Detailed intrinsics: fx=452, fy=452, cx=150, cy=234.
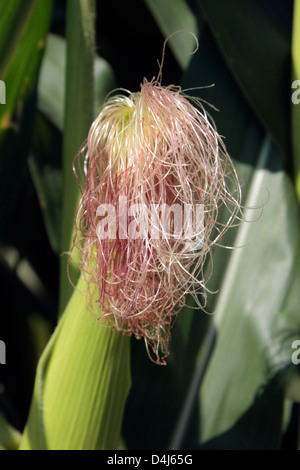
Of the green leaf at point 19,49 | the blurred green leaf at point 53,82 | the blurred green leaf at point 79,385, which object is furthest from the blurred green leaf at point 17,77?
the blurred green leaf at point 79,385

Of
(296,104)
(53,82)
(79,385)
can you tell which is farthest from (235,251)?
(53,82)

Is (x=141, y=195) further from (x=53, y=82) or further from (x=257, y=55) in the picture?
(x=53, y=82)

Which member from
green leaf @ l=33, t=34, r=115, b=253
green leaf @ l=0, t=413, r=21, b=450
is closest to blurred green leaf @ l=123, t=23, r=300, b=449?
green leaf @ l=0, t=413, r=21, b=450

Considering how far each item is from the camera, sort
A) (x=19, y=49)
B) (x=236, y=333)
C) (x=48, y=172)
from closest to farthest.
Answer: (x=19, y=49) < (x=236, y=333) < (x=48, y=172)

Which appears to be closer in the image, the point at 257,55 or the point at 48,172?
the point at 257,55

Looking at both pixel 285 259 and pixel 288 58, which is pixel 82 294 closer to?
pixel 285 259

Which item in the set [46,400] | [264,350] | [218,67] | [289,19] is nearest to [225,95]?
[218,67]

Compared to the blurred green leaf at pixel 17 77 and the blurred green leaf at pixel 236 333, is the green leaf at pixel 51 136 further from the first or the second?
the blurred green leaf at pixel 236 333
